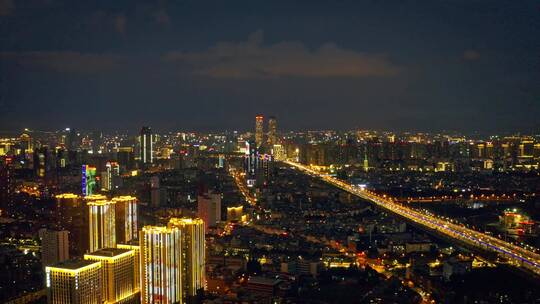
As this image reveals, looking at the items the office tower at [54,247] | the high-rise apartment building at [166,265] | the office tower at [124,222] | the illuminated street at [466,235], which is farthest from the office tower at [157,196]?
the illuminated street at [466,235]

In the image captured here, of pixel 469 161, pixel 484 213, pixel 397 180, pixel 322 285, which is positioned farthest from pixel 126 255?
pixel 469 161

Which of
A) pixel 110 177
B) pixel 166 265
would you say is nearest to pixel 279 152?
pixel 110 177

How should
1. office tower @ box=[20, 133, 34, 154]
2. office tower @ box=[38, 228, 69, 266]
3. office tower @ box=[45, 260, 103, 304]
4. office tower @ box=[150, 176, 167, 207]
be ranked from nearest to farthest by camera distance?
office tower @ box=[45, 260, 103, 304] → office tower @ box=[38, 228, 69, 266] → office tower @ box=[20, 133, 34, 154] → office tower @ box=[150, 176, 167, 207]

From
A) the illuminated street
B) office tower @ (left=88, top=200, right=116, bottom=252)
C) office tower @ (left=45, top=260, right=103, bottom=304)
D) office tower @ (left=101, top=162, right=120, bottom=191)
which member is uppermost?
office tower @ (left=101, top=162, right=120, bottom=191)

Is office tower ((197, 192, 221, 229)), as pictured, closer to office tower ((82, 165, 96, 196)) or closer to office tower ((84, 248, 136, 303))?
office tower ((82, 165, 96, 196))

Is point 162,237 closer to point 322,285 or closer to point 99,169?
point 322,285

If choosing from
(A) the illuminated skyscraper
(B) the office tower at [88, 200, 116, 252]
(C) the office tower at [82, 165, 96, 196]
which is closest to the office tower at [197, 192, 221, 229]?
(C) the office tower at [82, 165, 96, 196]
